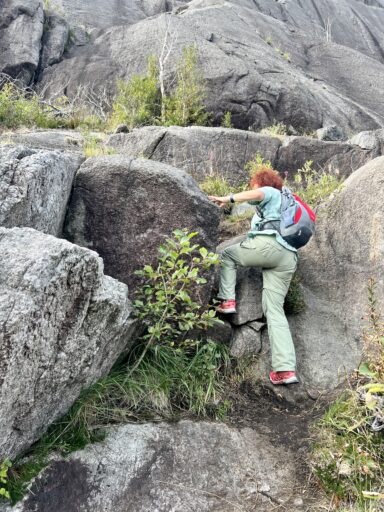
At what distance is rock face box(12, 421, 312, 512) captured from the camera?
3.96 m

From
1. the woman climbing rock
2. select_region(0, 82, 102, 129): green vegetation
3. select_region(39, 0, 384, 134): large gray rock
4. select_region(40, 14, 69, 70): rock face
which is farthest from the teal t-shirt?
select_region(40, 14, 69, 70): rock face

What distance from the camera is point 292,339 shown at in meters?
6.04

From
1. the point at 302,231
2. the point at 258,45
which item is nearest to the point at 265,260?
the point at 302,231

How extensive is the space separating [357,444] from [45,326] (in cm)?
261

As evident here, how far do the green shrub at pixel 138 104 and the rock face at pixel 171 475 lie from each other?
948cm

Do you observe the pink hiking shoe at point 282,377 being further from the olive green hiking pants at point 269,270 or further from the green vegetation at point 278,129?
the green vegetation at point 278,129

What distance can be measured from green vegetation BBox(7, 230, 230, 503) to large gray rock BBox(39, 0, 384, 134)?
993 centimetres

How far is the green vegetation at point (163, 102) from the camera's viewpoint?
13266 millimetres

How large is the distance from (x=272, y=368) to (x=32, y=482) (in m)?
Result: 2.82

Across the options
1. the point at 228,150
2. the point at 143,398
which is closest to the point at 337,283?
the point at 143,398

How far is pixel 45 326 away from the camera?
384 cm

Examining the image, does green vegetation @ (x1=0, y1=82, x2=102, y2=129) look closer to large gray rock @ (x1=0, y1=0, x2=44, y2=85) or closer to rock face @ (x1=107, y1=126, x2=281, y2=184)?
rock face @ (x1=107, y1=126, x2=281, y2=184)

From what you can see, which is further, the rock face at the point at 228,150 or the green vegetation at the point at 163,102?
the green vegetation at the point at 163,102

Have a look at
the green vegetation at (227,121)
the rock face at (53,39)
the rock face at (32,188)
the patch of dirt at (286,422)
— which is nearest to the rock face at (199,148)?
the green vegetation at (227,121)
